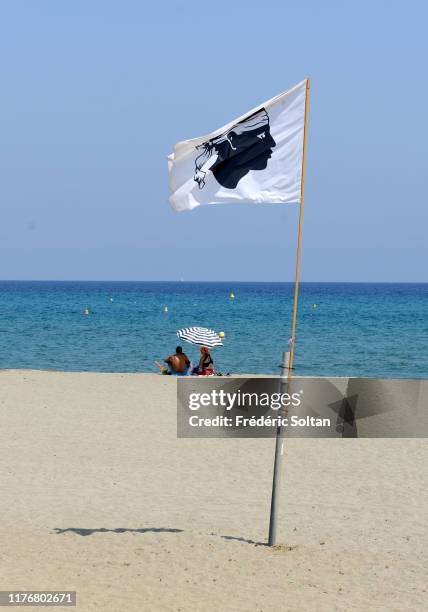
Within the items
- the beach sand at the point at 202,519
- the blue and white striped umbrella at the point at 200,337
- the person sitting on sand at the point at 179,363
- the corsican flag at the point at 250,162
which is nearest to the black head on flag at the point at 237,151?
the corsican flag at the point at 250,162

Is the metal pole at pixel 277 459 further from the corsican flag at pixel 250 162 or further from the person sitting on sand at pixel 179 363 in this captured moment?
the person sitting on sand at pixel 179 363

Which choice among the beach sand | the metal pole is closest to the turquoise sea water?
the beach sand

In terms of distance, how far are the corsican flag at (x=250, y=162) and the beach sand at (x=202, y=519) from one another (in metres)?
3.96

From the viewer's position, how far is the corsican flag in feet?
30.9

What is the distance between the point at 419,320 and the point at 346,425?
→ 58719 mm

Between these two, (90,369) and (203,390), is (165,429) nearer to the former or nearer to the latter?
(203,390)

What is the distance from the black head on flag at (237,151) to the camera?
9.41m

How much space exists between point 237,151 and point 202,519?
16.0 feet

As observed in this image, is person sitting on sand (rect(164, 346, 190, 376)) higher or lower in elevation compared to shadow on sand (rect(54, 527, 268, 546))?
higher

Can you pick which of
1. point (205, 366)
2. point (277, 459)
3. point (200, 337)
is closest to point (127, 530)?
point (277, 459)

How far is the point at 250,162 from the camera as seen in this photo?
374 inches

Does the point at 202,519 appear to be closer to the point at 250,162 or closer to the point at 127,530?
the point at 127,530

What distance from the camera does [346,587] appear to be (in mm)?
8742

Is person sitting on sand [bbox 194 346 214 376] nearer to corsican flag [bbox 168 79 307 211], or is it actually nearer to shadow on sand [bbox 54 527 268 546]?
shadow on sand [bbox 54 527 268 546]
